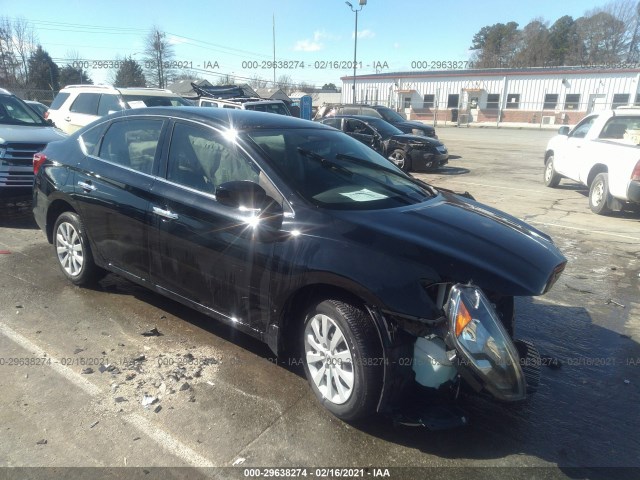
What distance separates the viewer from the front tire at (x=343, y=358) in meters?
2.69

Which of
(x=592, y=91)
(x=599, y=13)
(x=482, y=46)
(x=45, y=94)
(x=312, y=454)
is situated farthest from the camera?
(x=482, y=46)

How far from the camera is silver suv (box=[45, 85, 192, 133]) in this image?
11062 millimetres

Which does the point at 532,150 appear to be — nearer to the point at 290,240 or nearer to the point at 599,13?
the point at 290,240

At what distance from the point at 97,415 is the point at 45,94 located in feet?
127

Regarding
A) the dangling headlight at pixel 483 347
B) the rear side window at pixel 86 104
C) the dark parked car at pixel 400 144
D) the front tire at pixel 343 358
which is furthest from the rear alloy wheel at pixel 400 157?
the dangling headlight at pixel 483 347

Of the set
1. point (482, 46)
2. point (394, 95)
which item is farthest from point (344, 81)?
point (482, 46)

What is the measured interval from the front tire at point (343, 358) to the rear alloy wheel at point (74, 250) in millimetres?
2590

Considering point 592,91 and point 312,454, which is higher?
point 592,91

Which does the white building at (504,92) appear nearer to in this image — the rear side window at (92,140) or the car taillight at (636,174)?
the car taillight at (636,174)

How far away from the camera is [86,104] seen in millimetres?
11398

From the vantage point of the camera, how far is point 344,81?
54312 mm

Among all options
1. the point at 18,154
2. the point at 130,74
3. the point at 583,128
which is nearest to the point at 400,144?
the point at 583,128

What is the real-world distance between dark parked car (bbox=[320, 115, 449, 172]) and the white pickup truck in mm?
3635

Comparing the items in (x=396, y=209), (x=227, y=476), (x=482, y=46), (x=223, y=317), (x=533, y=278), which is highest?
(x=482, y=46)
